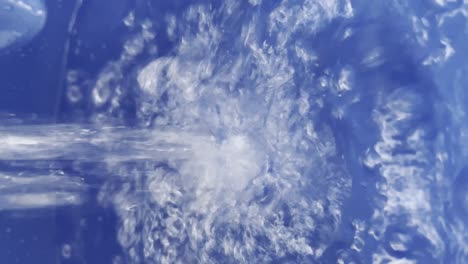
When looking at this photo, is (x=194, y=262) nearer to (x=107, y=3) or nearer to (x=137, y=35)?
(x=137, y=35)

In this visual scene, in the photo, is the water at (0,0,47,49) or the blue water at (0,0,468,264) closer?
the blue water at (0,0,468,264)

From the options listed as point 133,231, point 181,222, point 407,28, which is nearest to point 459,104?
point 407,28

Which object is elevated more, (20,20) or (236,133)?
(20,20)

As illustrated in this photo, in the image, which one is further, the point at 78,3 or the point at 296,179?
the point at 78,3

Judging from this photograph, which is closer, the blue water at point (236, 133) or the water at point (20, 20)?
the blue water at point (236, 133)

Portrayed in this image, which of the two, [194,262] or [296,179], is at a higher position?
[296,179]

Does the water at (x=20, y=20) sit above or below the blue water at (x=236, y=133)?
above

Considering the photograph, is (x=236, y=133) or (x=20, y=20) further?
(x=20, y=20)

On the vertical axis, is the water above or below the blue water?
above
